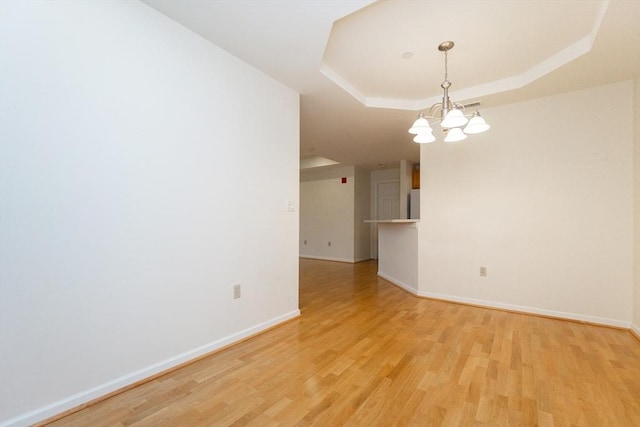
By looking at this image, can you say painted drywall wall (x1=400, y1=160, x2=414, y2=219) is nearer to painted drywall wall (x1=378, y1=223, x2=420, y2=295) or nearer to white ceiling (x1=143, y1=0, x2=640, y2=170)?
painted drywall wall (x1=378, y1=223, x2=420, y2=295)

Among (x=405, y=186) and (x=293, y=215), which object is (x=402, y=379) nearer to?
(x=293, y=215)

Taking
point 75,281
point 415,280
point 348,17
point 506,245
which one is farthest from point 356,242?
point 75,281

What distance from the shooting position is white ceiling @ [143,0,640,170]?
188 centimetres

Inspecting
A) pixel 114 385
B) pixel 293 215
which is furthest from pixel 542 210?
pixel 114 385

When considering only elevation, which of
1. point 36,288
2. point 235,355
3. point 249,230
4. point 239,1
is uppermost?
point 239,1

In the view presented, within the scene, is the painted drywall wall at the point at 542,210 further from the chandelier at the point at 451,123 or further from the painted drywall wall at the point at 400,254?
the chandelier at the point at 451,123

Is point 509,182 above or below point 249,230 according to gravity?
above

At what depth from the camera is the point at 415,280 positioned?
3877mm

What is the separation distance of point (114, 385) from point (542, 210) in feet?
13.4

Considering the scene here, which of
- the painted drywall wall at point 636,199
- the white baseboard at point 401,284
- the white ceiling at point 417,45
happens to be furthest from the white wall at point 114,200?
the painted drywall wall at point 636,199

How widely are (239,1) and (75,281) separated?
193 centimetres

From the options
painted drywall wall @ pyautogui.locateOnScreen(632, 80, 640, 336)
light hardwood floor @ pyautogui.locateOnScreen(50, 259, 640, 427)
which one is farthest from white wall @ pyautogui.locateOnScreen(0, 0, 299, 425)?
painted drywall wall @ pyautogui.locateOnScreen(632, 80, 640, 336)

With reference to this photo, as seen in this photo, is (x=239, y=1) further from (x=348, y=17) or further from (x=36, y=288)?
(x=36, y=288)

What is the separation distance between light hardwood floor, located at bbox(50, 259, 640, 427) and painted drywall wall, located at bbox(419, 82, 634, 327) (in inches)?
16.7
